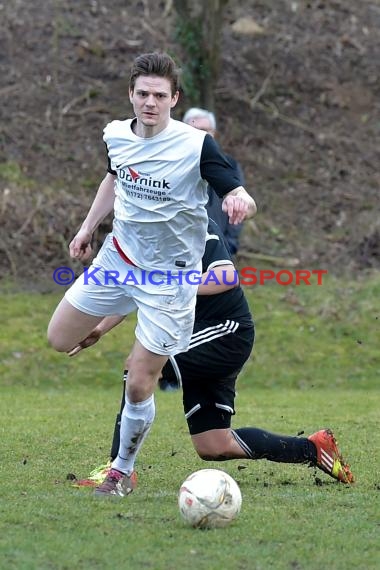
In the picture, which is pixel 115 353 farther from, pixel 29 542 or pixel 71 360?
pixel 29 542

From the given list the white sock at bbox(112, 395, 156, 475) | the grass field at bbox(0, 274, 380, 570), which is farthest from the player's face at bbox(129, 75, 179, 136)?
the grass field at bbox(0, 274, 380, 570)

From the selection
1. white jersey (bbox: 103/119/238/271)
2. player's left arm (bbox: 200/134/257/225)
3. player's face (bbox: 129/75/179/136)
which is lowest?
white jersey (bbox: 103/119/238/271)

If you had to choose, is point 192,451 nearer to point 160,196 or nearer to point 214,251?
point 214,251

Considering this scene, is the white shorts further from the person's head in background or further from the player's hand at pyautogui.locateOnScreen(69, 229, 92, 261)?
the person's head in background

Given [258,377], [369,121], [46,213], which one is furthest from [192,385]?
[369,121]

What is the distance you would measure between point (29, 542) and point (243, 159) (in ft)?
42.0

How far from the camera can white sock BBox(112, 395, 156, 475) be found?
5809 millimetres

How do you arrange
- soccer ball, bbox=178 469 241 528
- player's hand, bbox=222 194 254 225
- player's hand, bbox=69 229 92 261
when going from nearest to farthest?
soccer ball, bbox=178 469 241 528 < player's hand, bbox=222 194 254 225 < player's hand, bbox=69 229 92 261

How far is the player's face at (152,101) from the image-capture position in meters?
5.65

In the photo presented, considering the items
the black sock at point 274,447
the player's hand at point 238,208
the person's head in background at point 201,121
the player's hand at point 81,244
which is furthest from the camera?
the person's head in background at point 201,121

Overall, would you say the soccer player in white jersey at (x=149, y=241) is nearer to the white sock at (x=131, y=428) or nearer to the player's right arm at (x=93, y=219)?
the white sock at (x=131, y=428)

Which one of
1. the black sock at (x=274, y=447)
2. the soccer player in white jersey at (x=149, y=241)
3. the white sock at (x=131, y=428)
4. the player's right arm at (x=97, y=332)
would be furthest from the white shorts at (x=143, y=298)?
the black sock at (x=274, y=447)

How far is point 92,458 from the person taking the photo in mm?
7309

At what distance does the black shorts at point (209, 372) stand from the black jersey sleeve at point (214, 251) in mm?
372
